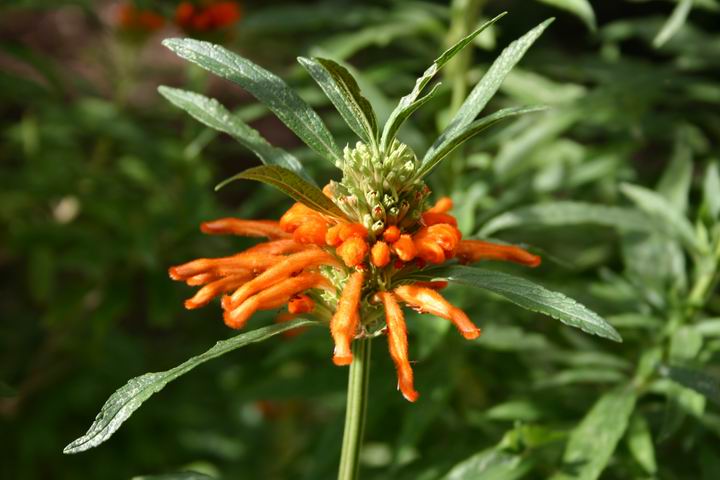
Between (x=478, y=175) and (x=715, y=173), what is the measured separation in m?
0.58

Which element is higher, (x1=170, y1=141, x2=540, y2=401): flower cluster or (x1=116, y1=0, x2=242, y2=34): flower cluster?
(x1=116, y1=0, x2=242, y2=34): flower cluster

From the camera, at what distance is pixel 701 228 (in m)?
1.98

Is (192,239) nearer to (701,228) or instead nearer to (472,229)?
(472,229)

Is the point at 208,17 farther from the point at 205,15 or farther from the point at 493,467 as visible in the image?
the point at 493,467

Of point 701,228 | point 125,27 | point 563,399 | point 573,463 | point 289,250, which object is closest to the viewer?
point 289,250

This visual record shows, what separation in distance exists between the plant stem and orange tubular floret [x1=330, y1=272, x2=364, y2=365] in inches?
2.9

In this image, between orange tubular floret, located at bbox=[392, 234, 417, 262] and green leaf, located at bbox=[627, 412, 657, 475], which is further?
green leaf, located at bbox=[627, 412, 657, 475]

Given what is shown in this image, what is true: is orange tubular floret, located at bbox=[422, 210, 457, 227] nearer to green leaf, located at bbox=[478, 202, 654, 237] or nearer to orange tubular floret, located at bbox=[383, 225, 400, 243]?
orange tubular floret, located at bbox=[383, 225, 400, 243]

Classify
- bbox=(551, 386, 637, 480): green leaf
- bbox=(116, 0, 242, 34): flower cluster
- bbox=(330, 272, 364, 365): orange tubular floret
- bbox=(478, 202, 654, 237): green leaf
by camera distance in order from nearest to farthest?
bbox=(330, 272, 364, 365): orange tubular floret, bbox=(551, 386, 637, 480): green leaf, bbox=(478, 202, 654, 237): green leaf, bbox=(116, 0, 242, 34): flower cluster

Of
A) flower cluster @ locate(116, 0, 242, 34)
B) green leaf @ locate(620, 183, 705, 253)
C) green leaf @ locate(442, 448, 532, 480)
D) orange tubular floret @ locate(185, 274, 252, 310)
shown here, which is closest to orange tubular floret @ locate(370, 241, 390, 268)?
orange tubular floret @ locate(185, 274, 252, 310)

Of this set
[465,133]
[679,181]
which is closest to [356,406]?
[465,133]

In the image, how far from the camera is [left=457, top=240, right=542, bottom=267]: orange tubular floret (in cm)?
139

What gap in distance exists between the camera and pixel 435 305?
3.97ft

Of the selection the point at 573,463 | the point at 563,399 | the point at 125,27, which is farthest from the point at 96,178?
the point at 573,463
